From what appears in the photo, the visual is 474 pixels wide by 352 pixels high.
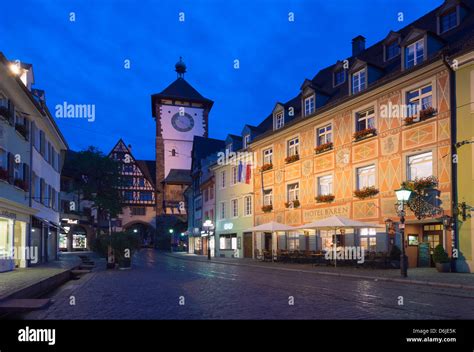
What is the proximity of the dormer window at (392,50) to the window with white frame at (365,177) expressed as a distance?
6.60 metres

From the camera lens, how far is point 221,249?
43.2 m

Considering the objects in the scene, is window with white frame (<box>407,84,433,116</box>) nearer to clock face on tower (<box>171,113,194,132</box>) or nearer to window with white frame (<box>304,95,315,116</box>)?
window with white frame (<box>304,95,315,116</box>)

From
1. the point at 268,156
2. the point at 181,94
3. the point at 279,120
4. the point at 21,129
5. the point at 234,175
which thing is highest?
the point at 181,94

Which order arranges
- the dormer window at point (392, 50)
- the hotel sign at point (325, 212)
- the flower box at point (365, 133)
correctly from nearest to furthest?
1. the flower box at point (365, 133)
2. the dormer window at point (392, 50)
3. the hotel sign at point (325, 212)

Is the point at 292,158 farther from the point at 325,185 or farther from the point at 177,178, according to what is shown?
the point at 177,178

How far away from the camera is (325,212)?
2802cm

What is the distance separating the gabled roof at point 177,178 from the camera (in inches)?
2849

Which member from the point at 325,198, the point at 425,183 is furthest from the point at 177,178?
the point at 425,183

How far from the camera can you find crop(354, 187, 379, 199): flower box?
24123 mm

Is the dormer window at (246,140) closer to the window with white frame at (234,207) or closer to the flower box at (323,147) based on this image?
the window with white frame at (234,207)

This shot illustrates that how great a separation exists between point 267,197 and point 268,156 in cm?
310

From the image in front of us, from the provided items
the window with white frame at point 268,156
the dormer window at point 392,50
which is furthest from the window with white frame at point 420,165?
the window with white frame at point 268,156

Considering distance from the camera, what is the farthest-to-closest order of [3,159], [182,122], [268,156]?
[182,122], [268,156], [3,159]

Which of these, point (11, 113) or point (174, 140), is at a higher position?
point (174, 140)
